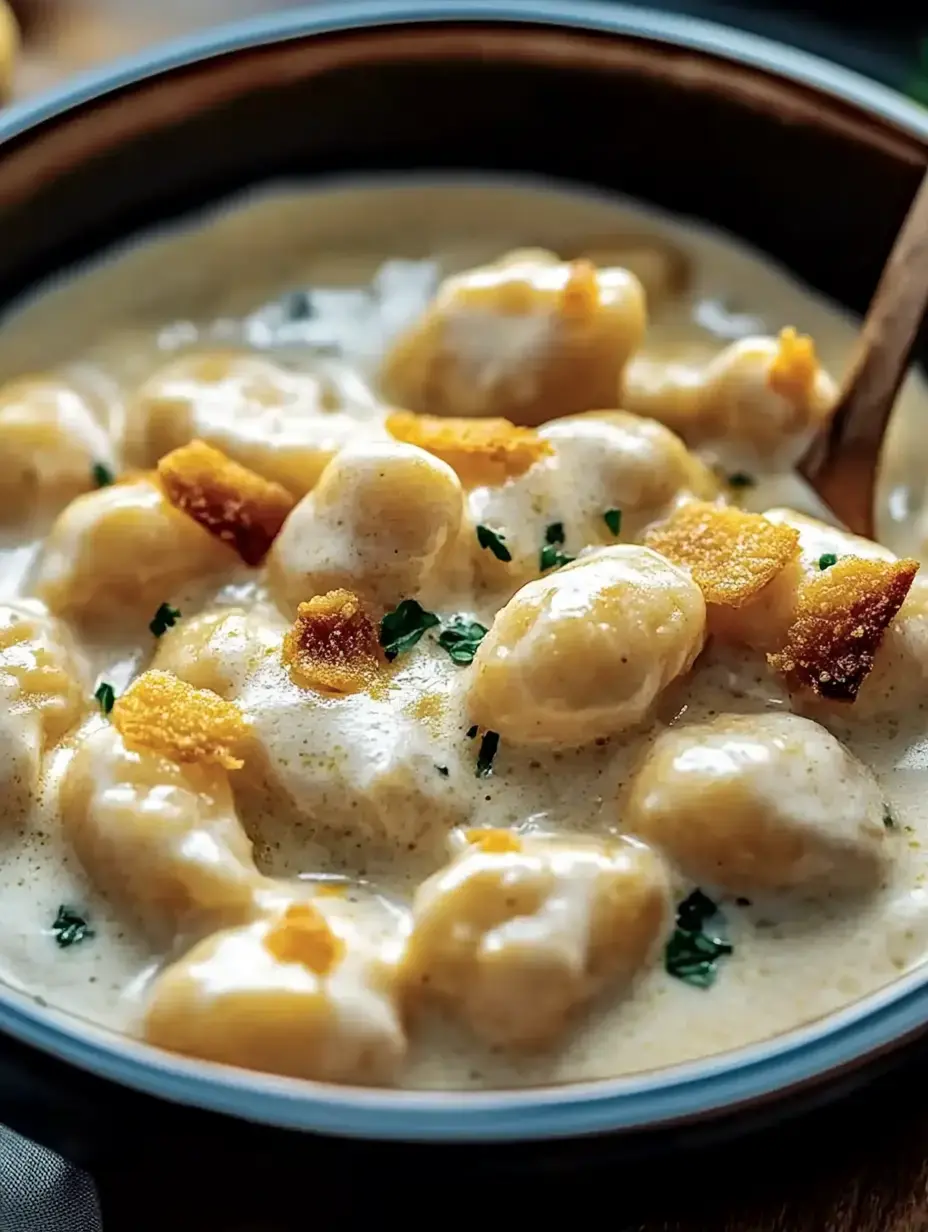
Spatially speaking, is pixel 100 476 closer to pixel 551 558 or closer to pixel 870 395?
pixel 551 558

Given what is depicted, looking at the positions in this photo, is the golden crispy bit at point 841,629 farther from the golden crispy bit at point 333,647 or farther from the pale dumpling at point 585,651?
the golden crispy bit at point 333,647

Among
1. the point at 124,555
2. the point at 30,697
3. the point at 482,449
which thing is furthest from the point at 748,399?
the point at 30,697

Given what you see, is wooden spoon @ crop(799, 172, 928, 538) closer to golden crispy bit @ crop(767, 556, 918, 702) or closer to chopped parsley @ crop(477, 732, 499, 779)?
golden crispy bit @ crop(767, 556, 918, 702)

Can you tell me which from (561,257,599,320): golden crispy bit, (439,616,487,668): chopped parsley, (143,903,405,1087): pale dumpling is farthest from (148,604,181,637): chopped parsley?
(561,257,599,320): golden crispy bit

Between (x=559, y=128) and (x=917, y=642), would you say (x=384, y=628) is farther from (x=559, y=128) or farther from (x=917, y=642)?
(x=559, y=128)

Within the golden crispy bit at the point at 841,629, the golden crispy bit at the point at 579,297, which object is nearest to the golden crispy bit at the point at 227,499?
the golden crispy bit at the point at 579,297

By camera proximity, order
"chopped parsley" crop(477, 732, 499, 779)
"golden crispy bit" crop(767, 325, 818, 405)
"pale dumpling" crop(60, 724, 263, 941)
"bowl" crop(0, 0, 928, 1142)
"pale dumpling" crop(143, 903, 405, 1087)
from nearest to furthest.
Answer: "pale dumpling" crop(143, 903, 405, 1087)
"pale dumpling" crop(60, 724, 263, 941)
"chopped parsley" crop(477, 732, 499, 779)
"golden crispy bit" crop(767, 325, 818, 405)
"bowl" crop(0, 0, 928, 1142)

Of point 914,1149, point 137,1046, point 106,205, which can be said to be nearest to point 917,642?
point 914,1149

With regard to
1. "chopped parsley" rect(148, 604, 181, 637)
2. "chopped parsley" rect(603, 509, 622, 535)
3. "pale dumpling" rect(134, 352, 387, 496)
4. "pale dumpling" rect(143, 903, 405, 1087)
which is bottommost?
"pale dumpling" rect(143, 903, 405, 1087)
